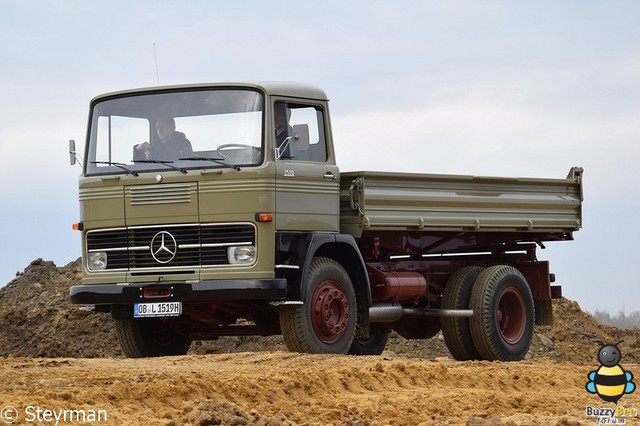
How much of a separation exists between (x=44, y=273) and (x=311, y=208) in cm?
1313

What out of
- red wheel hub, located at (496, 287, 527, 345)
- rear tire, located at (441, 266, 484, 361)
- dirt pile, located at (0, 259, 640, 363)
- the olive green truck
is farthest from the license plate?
dirt pile, located at (0, 259, 640, 363)

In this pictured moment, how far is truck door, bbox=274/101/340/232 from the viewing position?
1462cm

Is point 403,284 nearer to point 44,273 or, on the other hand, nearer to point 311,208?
point 311,208

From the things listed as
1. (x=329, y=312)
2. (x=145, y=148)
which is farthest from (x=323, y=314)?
(x=145, y=148)

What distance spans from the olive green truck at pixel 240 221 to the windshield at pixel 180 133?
1 cm

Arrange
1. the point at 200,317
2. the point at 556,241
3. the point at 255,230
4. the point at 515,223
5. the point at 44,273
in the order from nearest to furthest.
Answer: the point at 255,230, the point at 200,317, the point at 515,223, the point at 556,241, the point at 44,273

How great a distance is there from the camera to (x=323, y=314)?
1490 cm

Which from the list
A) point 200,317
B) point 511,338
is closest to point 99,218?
point 200,317

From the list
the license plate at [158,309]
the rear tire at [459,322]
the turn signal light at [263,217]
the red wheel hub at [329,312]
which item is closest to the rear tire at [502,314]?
the rear tire at [459,322]

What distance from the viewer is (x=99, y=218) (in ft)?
49.5

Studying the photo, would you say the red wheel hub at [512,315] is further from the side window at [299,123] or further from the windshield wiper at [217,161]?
the windshield wiper at [217,161]

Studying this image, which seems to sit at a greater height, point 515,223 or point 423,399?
point 515,223

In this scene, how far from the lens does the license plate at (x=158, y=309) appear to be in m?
14.5

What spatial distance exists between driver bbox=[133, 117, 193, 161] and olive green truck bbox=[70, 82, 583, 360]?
0.01 meters
